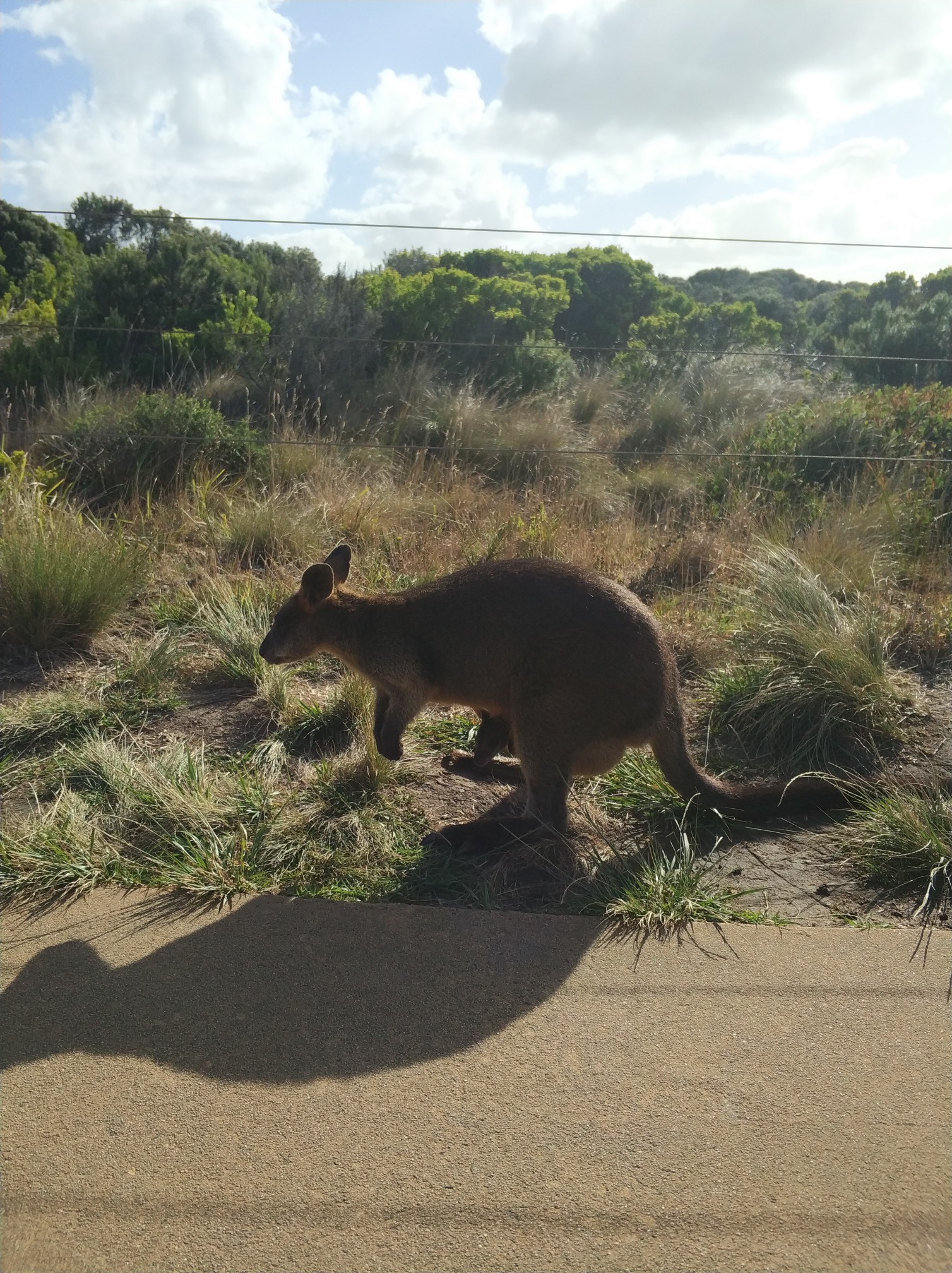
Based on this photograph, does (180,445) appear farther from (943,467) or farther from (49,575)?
(943,467)

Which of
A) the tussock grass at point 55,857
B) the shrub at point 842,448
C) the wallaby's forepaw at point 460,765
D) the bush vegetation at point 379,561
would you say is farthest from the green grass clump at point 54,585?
the shrub at point 842,448

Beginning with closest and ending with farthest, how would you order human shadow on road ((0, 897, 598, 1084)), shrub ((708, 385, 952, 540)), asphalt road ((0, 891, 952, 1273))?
asphalt road ((0, 891, 952, 1273)) < human shadow on road ((0, 897, 598, 1084)) < shrub ((708, 385, 952, 540))

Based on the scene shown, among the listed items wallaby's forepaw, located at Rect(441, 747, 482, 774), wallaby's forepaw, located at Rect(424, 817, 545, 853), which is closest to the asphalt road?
wallaby's forepaw, located at Rect(424, 817, 545, 853)

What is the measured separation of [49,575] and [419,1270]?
493 cm

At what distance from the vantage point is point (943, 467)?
878 centimetres

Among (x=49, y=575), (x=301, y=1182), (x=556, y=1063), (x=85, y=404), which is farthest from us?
(x=85, y=404)

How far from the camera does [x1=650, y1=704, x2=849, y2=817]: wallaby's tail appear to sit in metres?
4.31

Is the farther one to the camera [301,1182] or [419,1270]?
[301,1182]

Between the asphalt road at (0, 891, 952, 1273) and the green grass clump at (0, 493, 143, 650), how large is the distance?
280cm

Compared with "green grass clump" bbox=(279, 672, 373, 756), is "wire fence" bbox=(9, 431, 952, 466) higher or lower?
higher

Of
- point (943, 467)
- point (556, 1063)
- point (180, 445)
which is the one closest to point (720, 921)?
point (556, 1063)

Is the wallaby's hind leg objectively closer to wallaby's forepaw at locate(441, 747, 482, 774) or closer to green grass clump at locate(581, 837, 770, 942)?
green grass clump at locate(581, 837, 770, 942)

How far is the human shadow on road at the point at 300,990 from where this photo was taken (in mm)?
3008


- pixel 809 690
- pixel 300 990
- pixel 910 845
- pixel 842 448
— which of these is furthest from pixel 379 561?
pixel 842 448
